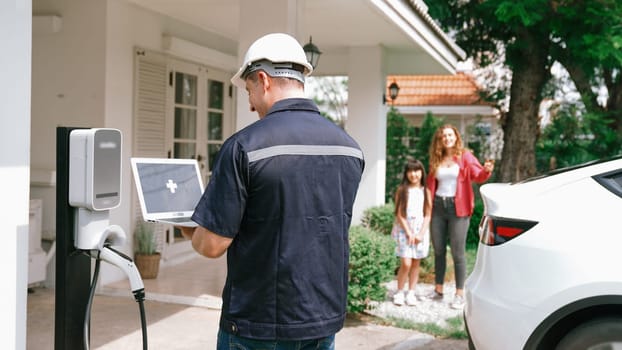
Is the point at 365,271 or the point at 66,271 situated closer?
the point at 66,271

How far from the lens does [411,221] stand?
22.4ft

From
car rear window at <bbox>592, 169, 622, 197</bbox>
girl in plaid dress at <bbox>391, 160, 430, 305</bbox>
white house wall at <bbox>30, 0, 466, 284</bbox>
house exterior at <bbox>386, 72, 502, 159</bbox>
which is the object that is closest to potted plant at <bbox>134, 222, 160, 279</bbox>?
white house wall at <bbox>30, 0, 466, 284</bbox>

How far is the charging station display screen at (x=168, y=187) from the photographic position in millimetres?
2646

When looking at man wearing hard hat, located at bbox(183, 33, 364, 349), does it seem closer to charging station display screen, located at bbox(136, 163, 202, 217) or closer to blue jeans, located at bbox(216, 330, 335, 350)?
blue jeans, located at bbox(216, 330, 335, 350)

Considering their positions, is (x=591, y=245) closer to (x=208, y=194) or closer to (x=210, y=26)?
(x=208, y=194)

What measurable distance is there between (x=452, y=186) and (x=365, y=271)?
138cm

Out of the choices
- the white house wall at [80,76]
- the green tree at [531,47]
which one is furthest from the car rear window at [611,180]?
the green tree at [531,47]

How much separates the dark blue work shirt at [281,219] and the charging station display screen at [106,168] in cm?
53

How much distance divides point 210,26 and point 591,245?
617 cm

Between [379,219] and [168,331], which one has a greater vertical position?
[379,219]

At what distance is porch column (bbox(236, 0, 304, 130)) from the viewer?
5.77m

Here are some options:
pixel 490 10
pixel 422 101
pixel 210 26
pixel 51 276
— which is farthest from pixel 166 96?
pixel 422 101

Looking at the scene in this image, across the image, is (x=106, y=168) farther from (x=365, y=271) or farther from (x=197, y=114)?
(x=197, y=114)

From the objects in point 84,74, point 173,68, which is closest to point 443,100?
point 173,68
